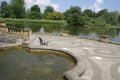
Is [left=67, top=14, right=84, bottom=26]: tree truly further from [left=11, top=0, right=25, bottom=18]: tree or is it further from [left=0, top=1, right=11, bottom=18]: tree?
[left=0, top=1, right=11, bottom=18]: tree

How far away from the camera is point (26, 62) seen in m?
13.2

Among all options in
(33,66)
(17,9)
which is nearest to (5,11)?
(17,9)

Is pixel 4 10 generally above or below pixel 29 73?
above

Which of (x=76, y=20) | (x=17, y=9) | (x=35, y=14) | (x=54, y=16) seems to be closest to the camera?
(x=76, y=20)

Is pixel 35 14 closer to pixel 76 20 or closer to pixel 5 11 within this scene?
pixel 5 11

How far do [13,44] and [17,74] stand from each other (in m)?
8.15

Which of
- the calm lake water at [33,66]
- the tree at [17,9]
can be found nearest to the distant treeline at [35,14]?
the tree at [17,9]

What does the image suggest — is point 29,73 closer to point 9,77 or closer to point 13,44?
point 9,77

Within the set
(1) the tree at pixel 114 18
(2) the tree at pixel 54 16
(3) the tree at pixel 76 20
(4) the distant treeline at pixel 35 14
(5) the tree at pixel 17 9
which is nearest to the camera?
(3) the tree at pixel 76 20

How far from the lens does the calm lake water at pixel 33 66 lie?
1039 cm

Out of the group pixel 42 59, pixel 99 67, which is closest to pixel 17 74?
pixel 42 59

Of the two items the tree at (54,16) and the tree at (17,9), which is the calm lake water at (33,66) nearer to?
the tree at (17,9)

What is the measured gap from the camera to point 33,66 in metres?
12.3

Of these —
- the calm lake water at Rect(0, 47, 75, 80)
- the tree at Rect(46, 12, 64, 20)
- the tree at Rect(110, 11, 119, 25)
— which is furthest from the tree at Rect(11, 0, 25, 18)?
the calm lake water at Rect(0, 47, 75, 80)
